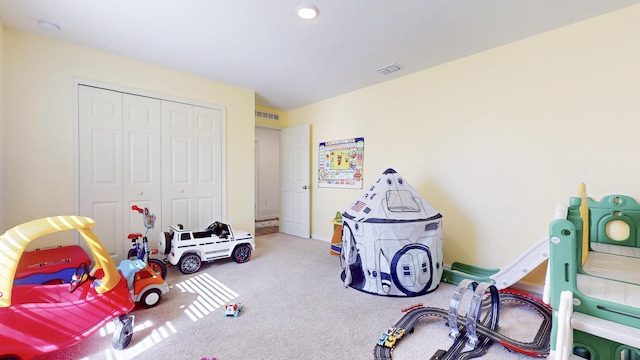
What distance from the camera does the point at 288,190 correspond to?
5.12 meters

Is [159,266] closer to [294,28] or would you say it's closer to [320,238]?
[320,238]

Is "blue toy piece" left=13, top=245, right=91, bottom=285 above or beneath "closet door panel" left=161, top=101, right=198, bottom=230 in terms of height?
beneath

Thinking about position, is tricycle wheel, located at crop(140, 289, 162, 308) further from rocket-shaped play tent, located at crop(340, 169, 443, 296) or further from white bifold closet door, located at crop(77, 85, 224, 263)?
rocket-shaped play tent, located at crop(340, 169, 443, 296)

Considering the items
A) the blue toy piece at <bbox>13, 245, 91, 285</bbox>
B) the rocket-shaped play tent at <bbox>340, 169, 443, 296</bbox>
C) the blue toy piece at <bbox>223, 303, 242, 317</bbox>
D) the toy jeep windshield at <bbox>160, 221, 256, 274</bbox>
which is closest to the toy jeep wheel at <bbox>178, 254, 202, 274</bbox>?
the toy jeep windshield at <bbox>160, 221, 256, 274</bbox>

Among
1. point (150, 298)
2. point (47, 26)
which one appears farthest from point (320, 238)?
point (47, 26)

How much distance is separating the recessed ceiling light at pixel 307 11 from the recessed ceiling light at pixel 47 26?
7.32 ft

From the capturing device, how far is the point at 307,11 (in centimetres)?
212

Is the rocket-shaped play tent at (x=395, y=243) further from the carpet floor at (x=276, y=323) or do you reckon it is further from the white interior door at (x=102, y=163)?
the white interior door at (x=102, y=163)

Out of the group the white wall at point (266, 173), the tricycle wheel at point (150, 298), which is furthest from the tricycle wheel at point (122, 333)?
the white wall at point (266, 173)

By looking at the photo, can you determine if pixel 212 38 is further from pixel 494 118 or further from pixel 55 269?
pixel 494 118

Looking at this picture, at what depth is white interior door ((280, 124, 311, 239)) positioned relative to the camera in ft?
15.6

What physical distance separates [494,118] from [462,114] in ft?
1.06

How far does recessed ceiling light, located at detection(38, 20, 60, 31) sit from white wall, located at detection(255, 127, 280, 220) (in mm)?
4104

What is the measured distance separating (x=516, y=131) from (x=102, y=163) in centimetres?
438
